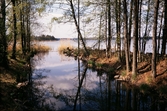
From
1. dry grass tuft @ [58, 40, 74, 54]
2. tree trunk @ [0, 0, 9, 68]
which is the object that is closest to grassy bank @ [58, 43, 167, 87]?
tree trunk @ [0, 0, 9, 68]

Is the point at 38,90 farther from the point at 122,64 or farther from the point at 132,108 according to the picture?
the point at 122,64

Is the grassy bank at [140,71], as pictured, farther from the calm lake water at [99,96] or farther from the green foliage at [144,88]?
the calm lake water at [99,96]

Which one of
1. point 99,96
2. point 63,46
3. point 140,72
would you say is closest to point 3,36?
point 99,96

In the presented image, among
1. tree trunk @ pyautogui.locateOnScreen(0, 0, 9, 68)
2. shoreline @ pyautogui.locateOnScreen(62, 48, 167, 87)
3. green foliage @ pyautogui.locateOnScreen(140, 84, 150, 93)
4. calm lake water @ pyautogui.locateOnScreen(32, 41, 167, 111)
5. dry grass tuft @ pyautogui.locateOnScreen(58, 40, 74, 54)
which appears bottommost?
calm lake water @ pyautogui.locateOnScreen(32, 41, 167, 111)

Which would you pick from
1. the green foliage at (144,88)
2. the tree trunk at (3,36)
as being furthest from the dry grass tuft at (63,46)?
the green foliage at (144,88)

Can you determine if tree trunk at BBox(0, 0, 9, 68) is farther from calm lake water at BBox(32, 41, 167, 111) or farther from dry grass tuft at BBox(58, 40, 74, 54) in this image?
dry grass tuft at BBox(58, 40, 74, 54)

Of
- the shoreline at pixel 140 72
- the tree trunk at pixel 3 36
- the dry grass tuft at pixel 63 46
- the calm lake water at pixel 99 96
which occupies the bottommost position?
the calm lake water at pixel 99 96

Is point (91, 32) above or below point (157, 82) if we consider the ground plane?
above

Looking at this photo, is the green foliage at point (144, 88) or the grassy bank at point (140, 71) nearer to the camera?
the green foliage at point (144, 88)

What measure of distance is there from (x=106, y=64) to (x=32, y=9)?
14.9 m

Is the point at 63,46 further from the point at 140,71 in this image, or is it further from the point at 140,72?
the point at 140,72

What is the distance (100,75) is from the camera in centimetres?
2042

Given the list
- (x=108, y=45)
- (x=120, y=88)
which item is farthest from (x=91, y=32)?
(x=120, y=88)

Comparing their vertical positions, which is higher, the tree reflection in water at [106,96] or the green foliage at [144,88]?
the green foliage at [144,88]
